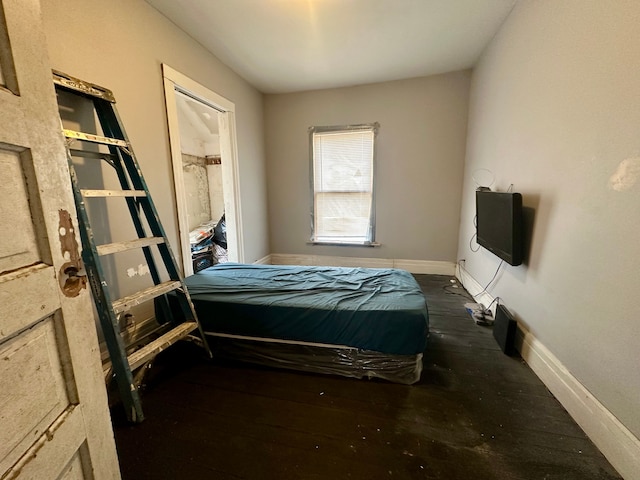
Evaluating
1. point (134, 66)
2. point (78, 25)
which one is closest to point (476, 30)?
point (134, 66)

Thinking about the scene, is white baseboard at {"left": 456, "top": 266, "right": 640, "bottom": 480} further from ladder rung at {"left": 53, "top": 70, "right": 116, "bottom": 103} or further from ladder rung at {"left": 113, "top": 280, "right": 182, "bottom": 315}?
ladder rung at {"left": 53, "top": 70, "right": 116, "bottom": 103}

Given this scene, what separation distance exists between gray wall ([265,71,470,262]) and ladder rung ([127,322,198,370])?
2638 millimetres

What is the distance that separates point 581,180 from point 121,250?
256 cm

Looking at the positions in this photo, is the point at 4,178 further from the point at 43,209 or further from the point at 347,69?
the point at 347,69

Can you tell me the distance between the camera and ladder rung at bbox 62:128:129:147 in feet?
4.52

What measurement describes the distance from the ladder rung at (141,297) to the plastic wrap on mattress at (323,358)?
50 centimetres

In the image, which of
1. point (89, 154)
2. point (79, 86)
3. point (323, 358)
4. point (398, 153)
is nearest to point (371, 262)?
point (398, 153)

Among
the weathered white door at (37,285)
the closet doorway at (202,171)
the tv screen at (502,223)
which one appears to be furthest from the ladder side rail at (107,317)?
the tv screen at (502,223)

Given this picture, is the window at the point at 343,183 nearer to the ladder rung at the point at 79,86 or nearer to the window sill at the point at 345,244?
the window sill at the point at 345,244

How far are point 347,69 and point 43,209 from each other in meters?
3.40

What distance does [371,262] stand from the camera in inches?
158

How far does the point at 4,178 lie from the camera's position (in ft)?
1.66

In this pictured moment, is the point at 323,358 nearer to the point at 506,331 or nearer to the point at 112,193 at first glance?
the point at 506,331

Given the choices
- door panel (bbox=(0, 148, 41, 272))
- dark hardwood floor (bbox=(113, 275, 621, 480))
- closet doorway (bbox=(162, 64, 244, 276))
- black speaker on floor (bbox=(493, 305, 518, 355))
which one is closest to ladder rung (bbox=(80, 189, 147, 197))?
closet doorway (bbox=(162, 64, 244, 276))
